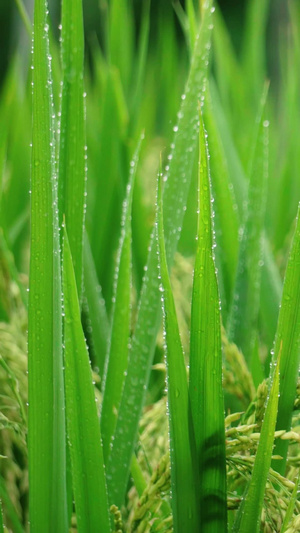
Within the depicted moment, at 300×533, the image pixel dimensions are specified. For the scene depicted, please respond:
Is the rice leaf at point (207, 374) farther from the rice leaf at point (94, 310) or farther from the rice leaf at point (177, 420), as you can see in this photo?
the rice leaf at point (94, 310)

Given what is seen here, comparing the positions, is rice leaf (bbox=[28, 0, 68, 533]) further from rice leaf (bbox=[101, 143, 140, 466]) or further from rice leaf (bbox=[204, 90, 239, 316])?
rice leaf (bbox=[204, 90, 239, 316])

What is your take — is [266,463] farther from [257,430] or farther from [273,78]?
[273,78]

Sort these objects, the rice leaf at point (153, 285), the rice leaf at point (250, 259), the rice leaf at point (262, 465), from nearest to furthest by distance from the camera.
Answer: the rice leaf at point (262, 465) → the rice leaf at point (153, 285) → the rice leaf at point (250, 259)

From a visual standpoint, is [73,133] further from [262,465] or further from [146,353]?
[262,465]

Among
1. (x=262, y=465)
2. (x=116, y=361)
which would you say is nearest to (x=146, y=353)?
(x=116, y=361)

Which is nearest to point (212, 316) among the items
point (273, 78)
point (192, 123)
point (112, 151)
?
point (192, 123)

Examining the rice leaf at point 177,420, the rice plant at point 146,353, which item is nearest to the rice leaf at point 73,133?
the rice plant at point 146,353
